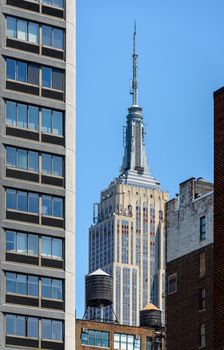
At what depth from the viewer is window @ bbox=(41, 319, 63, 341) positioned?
105 m

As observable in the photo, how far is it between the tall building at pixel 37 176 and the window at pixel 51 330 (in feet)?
0.26

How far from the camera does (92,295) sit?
169 meters

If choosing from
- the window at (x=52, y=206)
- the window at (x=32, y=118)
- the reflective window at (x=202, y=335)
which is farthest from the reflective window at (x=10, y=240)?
the reflective window at (x=202, y=335)

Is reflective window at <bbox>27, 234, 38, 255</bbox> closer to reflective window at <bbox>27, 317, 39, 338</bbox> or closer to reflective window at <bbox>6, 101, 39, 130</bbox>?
reflective window at <bbox>27, 317, 39, 338</bbox>

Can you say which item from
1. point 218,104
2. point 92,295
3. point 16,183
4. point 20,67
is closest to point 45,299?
point 16,183

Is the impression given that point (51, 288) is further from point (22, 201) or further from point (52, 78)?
point (52, 78)

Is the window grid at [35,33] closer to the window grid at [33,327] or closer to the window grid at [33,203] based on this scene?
the window grid at [33,203]

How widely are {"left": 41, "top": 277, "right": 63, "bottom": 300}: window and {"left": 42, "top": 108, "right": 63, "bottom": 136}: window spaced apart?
492 inches

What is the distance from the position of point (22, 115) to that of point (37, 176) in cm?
522

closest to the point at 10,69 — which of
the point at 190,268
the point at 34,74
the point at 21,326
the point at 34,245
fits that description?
the point at 34,74

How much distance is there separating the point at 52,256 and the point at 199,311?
12628 millimetres

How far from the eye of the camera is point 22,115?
110 meters

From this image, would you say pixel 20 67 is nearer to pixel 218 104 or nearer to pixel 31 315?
pixel 31 315

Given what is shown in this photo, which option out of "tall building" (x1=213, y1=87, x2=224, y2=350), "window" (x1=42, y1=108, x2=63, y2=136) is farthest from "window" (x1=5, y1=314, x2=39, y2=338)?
"tall building" (x1=213, y1=87, x2=224, y2=350)
